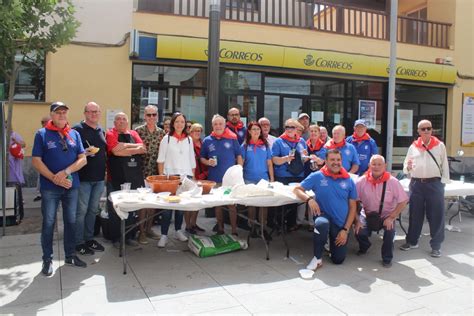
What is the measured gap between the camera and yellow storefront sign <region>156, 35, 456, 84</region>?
30.5ft

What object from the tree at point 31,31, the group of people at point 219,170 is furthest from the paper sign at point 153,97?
the group of people at point 219,170

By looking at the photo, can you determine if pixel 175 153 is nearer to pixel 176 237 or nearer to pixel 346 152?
pixel 176 237

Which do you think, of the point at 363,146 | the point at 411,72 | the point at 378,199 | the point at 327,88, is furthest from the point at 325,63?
the point at 378,199

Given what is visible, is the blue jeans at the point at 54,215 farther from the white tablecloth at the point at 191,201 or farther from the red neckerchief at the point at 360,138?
the red neckerchief at the point at 360,138

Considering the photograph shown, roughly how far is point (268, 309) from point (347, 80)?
382 inches

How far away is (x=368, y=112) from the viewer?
12141 mm

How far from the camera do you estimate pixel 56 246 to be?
16.8 ft

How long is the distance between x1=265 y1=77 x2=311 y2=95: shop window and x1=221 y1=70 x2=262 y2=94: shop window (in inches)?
15.0

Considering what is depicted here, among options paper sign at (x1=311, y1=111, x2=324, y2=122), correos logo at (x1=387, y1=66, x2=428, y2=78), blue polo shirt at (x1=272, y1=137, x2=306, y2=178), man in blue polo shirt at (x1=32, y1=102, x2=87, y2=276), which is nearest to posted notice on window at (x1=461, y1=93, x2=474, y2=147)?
correos logo at (x1=387, y1=66, x2=428, y2=78)

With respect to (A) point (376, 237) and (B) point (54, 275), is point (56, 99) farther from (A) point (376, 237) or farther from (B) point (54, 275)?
(A) point (376, 237)

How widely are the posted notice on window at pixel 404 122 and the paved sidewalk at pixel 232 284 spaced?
8214mm

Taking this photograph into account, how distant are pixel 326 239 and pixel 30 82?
7.69 meters

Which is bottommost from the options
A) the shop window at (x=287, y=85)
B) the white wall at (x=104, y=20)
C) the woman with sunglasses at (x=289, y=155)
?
the woman with sunglasses at (x=289, y=155)

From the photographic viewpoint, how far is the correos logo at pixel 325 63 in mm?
10625
